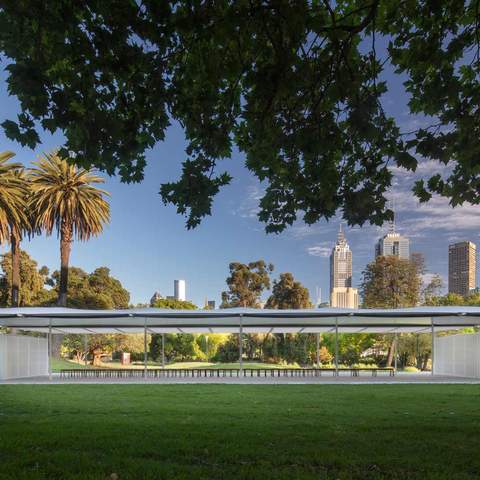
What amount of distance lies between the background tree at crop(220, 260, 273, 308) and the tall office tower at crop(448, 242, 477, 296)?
11189 cm

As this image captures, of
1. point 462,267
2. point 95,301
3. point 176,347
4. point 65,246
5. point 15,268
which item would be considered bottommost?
point 176,347

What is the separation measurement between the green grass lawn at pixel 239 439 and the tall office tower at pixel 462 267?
504ft

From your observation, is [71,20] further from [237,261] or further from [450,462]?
[237,261]

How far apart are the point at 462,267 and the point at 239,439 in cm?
17196

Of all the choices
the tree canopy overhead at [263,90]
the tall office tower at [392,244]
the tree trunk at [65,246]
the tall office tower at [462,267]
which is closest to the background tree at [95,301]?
the tree trunk at [65,246]

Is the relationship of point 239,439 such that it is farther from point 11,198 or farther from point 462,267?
point 462,267

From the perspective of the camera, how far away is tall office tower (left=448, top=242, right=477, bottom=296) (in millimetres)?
161375

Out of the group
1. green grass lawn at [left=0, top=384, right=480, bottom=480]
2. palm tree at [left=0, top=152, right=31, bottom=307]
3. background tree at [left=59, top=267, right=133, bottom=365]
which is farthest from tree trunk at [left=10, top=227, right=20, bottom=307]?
green grass lawn at [left=0, top=384, right=480, bottom=480]

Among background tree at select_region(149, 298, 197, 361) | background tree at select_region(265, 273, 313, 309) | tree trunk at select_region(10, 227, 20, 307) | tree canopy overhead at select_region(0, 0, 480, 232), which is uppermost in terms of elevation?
tree canopy overhead at select_region(0, 0, 480, 232)

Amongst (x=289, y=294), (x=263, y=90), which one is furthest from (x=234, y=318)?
(x=289, y=294)

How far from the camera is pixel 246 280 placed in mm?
57781

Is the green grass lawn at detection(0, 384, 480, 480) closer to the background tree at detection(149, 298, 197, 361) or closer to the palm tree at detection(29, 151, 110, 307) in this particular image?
the palm tree at detection(29, 151, 110, 307)

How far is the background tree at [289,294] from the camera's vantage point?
55031 millimetres

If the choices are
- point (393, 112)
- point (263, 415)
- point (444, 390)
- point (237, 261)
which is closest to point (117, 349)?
point (237, 261)
